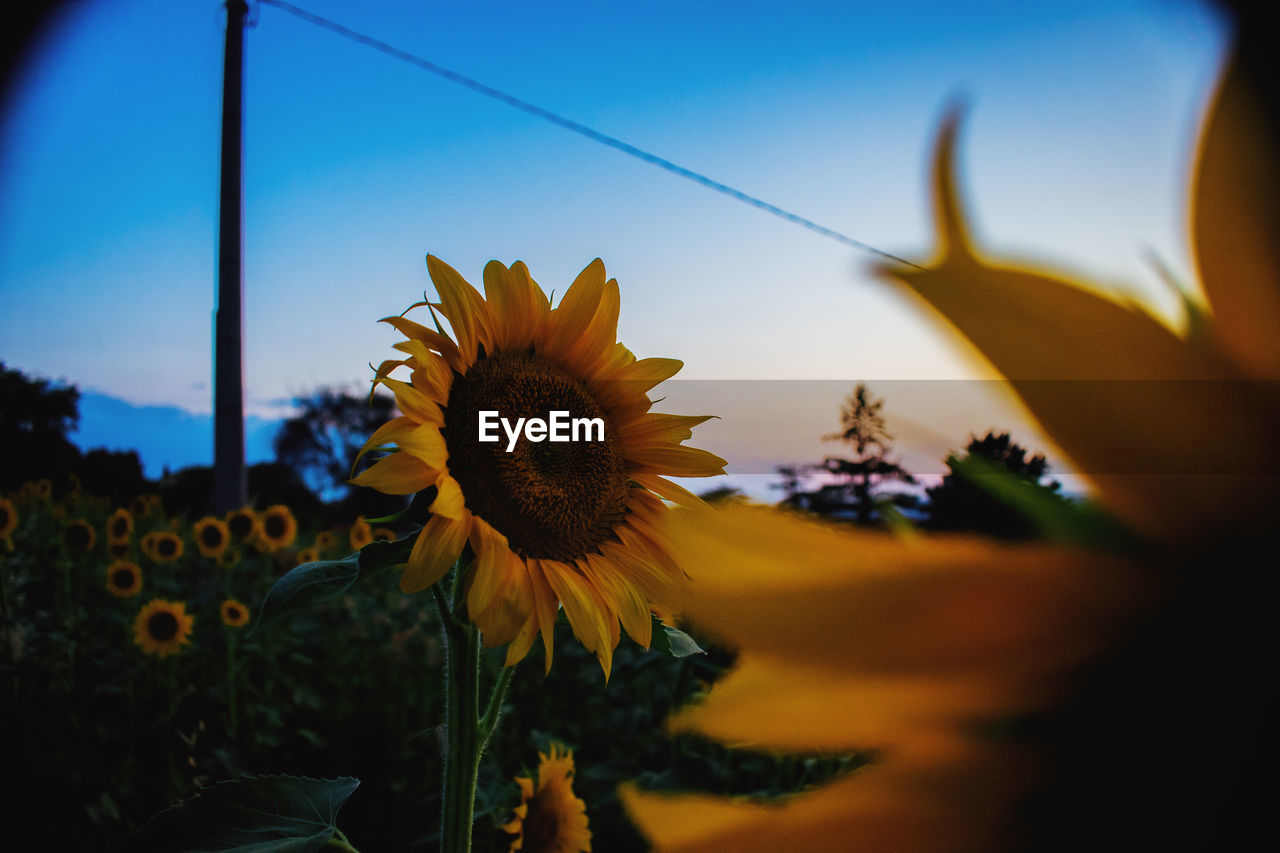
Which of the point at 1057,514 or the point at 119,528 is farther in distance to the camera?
the point at 119,528

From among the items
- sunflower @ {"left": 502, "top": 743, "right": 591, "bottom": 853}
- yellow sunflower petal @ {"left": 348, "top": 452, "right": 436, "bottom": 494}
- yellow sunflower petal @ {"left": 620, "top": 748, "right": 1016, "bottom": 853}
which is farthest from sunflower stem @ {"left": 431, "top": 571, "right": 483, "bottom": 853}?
Result: sunflower @ {"left": 502, "top": 743, "right": 591, "bottom": 853}

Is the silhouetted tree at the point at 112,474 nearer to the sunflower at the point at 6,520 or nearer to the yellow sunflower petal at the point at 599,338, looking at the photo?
the sunflower at the point at 6,520

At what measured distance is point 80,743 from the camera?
2.15 meters

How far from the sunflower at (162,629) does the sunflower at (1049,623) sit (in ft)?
8.97

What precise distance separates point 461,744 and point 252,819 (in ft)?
0.58

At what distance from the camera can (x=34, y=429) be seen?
8430 millimetres

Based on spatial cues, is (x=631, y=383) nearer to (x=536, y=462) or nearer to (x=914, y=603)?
(x=536, y=462)

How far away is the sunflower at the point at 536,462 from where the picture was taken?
0.56m

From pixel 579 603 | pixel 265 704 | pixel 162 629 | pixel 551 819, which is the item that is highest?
pixel 579 603

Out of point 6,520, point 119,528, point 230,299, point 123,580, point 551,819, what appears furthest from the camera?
point 230,299

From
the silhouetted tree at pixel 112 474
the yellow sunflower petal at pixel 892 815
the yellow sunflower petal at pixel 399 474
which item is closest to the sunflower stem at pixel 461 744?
the yellow sunflower petal at pixel 399 474

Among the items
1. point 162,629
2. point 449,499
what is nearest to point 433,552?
point 449,499

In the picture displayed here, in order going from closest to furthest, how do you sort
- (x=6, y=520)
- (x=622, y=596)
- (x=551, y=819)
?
(x=622, y=596) → (x=551, y=819) → (x=6, y=520)

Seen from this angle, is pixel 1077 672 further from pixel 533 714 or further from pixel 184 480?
pixel 184 480
